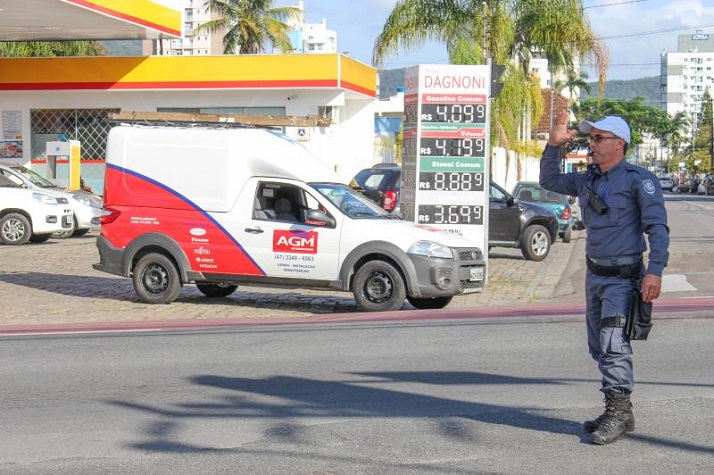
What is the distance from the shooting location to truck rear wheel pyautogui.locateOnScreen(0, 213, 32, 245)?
24828mm

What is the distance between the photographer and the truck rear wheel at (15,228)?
2483 centimetres

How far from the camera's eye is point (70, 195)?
86.2ft

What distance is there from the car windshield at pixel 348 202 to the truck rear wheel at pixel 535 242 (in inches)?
325

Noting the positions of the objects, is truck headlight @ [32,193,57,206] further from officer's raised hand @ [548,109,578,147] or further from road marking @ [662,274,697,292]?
officer's raised hand @ [548,109,578,147]

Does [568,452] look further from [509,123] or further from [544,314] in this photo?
[509,123]

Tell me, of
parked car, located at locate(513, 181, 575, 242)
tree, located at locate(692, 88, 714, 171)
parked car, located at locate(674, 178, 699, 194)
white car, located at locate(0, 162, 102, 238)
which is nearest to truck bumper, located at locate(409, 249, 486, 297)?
parked car, located at locate(513, 181, 575, 242)

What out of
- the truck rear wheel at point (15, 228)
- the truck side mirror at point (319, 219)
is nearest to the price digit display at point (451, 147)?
the truck side mirror at point (319, 219)

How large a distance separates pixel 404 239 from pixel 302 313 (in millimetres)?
1806

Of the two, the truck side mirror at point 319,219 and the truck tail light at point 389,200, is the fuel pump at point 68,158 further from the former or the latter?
the truck side mirror at point 319,219

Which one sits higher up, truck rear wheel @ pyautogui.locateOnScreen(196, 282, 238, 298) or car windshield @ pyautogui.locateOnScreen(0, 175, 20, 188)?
car windshield @ pyautogui.locateOnScreen(0, 175, 20, 188)

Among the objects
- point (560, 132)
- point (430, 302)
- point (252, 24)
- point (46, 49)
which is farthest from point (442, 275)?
point (46, 49)

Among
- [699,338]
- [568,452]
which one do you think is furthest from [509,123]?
[568,452]

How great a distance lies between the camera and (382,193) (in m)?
21.4

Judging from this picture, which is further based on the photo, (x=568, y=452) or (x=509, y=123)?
(x=509, y=123)
